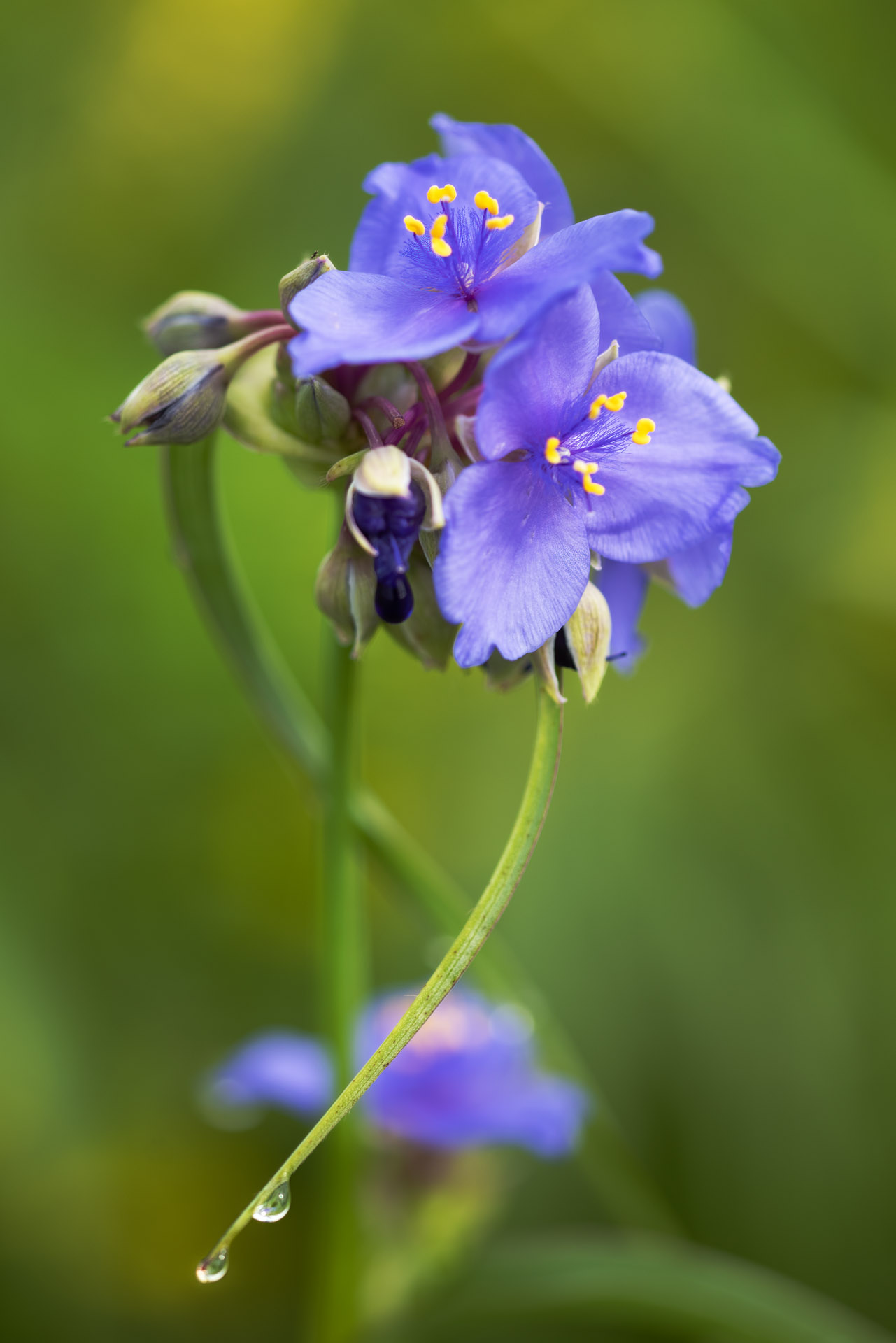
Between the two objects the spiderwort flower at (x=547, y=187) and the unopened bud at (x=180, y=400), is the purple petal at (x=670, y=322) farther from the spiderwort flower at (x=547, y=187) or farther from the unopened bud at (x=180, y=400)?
the unopened bud at (x=180, y=400)

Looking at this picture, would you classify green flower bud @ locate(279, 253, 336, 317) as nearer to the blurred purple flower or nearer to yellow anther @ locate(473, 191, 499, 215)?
yellow anther @ locate(473, 191, 499, 215)

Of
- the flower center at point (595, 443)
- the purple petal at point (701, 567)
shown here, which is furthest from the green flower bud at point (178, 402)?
the purple petal at point (701, 567)

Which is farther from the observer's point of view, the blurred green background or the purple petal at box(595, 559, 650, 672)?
the blurred green background

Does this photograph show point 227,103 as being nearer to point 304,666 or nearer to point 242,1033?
point 304,666

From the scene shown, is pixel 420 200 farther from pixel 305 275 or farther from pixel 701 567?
pixel 701 567

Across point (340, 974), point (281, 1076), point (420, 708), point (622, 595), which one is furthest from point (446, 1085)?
point (622, 595)

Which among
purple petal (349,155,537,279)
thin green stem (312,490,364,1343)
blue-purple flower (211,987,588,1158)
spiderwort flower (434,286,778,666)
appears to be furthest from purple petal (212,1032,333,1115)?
purple petal (349,155,537,279)
